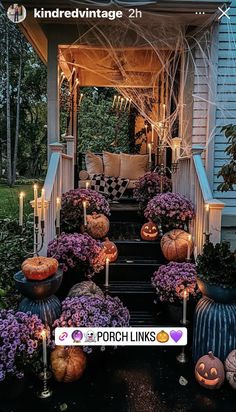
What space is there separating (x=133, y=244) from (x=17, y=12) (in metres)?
2.77

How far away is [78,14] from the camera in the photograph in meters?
3.89

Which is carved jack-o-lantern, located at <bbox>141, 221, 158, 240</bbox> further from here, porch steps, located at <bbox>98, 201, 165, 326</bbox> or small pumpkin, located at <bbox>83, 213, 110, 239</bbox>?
small pumpkin, located at <bbox>83, 213, 110, 239</bbox>

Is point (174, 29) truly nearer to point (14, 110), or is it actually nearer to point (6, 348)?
point (6, 348)

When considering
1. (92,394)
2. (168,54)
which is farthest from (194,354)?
(168,54)

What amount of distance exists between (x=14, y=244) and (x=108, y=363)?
2438mm

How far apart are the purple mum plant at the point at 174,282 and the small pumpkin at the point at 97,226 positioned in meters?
0.94

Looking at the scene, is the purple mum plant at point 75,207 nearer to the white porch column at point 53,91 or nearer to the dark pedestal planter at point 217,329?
the white porch column at point 53,91

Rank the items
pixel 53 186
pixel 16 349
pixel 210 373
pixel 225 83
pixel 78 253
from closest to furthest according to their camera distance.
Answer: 1. pixel 16 349
2. pixel 210 373
3. pixel 78 253
4. pixel 53 186
5. pixel 225 83

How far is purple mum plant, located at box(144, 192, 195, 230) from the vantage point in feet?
12.5

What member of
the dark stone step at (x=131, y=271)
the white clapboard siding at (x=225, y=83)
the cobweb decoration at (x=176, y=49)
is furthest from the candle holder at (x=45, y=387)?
the cobweb decoration at (x=176, y=49)

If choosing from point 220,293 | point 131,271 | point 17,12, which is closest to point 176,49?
point 17,12

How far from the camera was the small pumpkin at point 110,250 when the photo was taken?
11.9 ft

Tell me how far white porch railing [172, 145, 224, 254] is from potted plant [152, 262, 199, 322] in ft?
1.35

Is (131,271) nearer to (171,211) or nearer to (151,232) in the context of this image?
(151,232)
